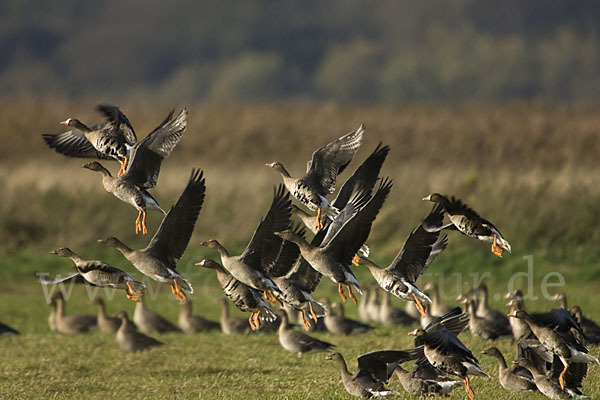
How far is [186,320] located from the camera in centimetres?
1515

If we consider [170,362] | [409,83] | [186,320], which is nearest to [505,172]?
[186,320]

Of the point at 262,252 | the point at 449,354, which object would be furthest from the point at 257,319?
the point at 449,354

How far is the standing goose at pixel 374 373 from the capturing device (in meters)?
9.63

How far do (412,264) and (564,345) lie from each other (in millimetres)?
1576

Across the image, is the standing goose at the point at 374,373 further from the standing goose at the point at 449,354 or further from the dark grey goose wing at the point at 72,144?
the dark grey goose wing at the point at 72,144

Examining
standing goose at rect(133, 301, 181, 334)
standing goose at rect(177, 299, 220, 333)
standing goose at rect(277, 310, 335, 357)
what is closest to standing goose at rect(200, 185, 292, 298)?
standing goose at rect(277, 310, 335, 357)

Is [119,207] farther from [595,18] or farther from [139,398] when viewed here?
[595,18]

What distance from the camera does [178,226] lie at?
9578 mm

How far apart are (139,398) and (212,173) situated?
52.5 ft

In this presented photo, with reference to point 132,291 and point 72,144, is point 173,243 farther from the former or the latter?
point 72,144

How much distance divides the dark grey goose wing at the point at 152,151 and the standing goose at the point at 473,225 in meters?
2.42

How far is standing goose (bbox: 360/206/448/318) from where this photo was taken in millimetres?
9438

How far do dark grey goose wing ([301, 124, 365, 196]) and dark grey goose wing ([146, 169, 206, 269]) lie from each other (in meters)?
1.23

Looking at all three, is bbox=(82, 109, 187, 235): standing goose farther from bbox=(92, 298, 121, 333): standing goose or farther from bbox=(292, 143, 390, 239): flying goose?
bbox=(92, 298, 121, 333): standing goose
